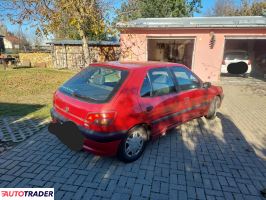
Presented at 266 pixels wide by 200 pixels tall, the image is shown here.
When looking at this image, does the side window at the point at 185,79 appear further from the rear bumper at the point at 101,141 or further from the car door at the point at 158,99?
the rear bumper at the point at 101,141

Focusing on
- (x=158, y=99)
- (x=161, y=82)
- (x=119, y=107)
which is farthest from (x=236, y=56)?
(x=119, y=107)

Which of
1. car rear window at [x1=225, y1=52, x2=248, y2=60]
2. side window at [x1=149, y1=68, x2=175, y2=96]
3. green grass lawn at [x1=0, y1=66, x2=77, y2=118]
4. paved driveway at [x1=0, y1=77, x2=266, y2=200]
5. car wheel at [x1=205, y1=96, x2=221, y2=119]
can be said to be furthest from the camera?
car rear window at [x1=225, y1=52, x2=248, y2=60]

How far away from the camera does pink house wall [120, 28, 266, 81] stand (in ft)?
34.0

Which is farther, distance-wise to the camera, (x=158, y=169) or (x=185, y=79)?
(x=185, y=79)

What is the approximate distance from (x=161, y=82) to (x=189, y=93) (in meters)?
0.87

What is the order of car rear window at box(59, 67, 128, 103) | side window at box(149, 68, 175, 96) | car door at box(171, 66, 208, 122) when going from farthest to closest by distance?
car door at box(171, 66, 208, 122) < side window at box(149, 68, 175, 96) < car rear window at box(59, 67, 128, 103)

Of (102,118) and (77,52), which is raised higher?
(77,52)

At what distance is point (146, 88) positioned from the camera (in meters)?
3.38

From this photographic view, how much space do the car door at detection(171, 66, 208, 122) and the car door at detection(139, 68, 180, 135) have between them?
249mm

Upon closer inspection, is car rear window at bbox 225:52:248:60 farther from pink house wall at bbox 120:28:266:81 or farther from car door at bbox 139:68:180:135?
car door at bbox 139:68:180:135
